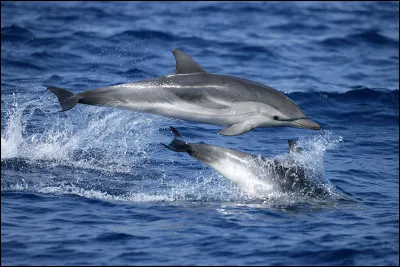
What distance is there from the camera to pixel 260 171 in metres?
11.1

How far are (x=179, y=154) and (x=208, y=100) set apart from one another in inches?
109

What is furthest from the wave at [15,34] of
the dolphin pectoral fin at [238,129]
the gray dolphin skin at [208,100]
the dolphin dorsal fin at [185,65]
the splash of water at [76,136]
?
the dolphin pectoral fin at [238,129]

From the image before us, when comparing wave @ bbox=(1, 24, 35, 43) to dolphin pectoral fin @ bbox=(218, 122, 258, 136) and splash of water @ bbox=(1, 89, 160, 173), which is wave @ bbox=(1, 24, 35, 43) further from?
dolphin pectoral fin @ bbox=(218, 122, 258, 136)

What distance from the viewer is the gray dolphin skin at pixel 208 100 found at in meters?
10.9

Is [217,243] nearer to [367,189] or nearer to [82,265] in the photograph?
[82,265]

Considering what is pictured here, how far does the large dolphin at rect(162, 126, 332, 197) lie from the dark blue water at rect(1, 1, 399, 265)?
0.66ft

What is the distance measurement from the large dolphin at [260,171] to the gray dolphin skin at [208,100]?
427 millimetres

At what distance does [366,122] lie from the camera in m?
16.7

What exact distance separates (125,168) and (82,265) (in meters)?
4.17

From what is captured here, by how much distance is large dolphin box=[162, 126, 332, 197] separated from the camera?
1105 centimetres

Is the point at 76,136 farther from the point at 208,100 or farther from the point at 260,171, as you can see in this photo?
the point at 260,171

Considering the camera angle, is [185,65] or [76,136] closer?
[185,65]

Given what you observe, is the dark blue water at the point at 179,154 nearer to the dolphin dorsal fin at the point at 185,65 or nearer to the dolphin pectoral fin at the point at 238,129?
the dolphin pectoral fin at the point at 238,129

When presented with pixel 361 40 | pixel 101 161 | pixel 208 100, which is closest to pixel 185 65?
pixel 208 100
